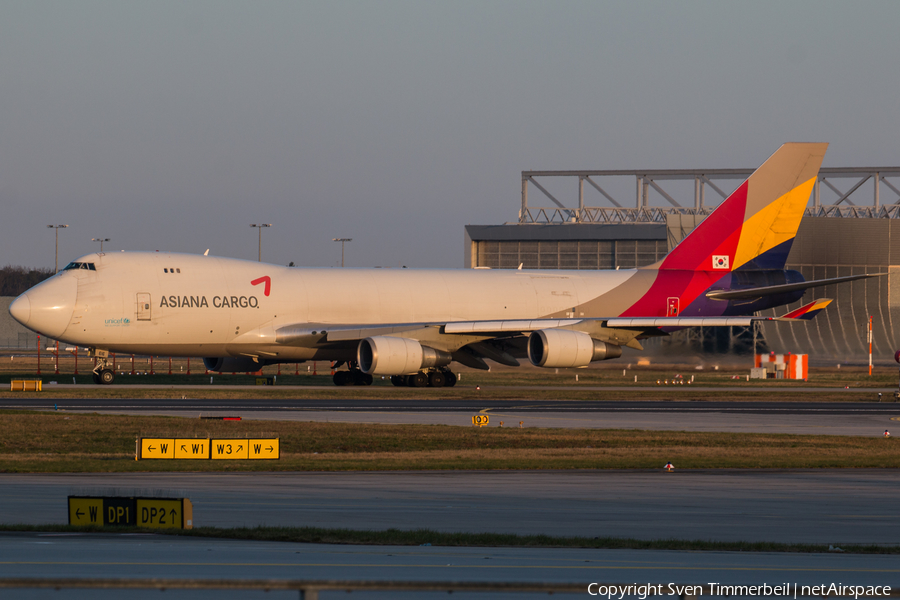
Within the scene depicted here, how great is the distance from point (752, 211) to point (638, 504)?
138 ft

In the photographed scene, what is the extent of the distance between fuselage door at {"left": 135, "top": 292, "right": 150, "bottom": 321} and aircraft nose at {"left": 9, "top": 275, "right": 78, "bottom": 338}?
2533 millimetres

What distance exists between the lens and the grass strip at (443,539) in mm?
11117

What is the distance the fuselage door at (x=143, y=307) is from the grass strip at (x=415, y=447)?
14647 millimetres

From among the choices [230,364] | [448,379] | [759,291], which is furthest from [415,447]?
[759,291]

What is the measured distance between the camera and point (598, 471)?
1998cm

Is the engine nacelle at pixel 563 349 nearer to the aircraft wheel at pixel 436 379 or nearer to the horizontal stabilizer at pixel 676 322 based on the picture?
the horizontal stabilizer at pixel 676 322

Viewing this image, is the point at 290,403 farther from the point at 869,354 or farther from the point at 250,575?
the point at 869,354

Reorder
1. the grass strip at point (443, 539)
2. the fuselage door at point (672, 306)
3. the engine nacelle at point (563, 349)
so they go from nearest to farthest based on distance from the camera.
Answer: the grass strip at point (443, 539)
the engine nacelle at point (563, 349)
the fuselage door at point (672, 306)

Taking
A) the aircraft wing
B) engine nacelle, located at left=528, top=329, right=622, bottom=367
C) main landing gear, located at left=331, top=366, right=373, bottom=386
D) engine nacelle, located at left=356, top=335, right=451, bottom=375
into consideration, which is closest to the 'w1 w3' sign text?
engine nacelle, located at left=356, top=335, right=451, bottom=375

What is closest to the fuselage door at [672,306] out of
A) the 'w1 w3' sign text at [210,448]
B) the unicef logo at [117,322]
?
the unicef logo at [117,322]

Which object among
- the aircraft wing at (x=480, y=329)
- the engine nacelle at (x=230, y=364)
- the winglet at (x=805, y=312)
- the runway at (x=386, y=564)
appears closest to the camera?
the runway at (x=386, y=564)

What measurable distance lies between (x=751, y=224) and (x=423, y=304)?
1762cm

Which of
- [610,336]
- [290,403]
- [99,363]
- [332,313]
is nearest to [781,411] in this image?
[610,336]

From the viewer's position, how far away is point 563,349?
151ft
